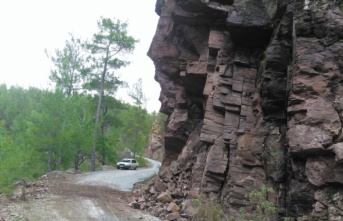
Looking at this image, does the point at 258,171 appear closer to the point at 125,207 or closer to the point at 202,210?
the point at 202,210

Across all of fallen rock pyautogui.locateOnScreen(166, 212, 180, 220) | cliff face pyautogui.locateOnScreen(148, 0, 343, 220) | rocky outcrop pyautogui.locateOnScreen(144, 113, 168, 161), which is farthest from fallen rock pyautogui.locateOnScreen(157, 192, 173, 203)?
rocky outcrop pyautogui.locateOnScreen(144, 113, 168, 161)

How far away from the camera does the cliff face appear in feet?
Result: 29.8

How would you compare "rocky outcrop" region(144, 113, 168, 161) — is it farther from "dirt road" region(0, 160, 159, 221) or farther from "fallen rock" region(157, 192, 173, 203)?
"fallen rock" region(157, 192, 173, 203)

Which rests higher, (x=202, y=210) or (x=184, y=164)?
(x=184, y=164)

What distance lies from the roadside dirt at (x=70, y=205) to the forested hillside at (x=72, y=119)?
117cm

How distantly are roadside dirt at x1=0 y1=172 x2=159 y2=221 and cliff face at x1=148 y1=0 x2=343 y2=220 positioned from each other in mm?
2737

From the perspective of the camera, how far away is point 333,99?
922cm

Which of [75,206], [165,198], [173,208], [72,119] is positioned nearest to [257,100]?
[173,208]

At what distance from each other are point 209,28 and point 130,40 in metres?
19.1

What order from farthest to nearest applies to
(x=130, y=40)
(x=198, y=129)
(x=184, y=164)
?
1. (x=130, y=40)
2. (x=198, y=129)
3. (x=184, y=164)

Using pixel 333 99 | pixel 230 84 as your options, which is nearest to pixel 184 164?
pixel 230 84

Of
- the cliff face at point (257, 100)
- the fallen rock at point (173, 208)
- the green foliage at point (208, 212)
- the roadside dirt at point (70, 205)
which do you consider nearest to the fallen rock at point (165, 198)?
the cliff face at point (257, 100)

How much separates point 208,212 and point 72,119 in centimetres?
1904

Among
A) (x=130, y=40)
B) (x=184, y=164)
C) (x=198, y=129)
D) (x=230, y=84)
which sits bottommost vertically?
(x=184, y=164)
